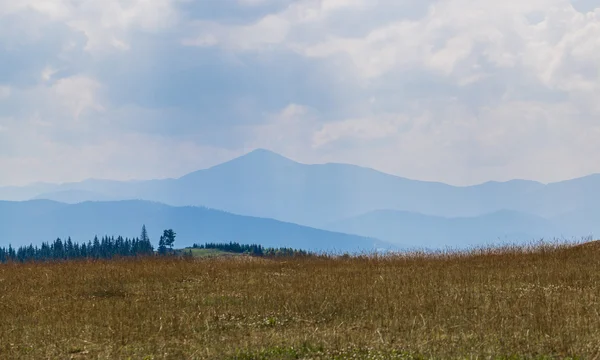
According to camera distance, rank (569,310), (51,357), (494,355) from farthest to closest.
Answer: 1. (569,310)
2. (51,357)
3. (494,355)

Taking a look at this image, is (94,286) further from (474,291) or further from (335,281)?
(474,291)

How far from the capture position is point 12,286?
28844 millimetres

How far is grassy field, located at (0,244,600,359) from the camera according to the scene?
16.0 meters

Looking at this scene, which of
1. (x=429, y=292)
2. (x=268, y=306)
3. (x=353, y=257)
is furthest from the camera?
(x=353, y=257)

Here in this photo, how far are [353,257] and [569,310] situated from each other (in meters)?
20.5

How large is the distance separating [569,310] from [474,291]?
14.8 feet

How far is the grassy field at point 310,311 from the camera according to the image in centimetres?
1597

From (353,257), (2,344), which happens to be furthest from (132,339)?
(353,257)

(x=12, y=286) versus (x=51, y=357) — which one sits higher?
(x=12, y=286)

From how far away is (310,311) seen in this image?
2102 centimetres

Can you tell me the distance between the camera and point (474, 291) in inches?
937

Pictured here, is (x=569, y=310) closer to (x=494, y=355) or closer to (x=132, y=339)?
(x=494, y=355)

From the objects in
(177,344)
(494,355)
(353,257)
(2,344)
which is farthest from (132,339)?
(353,257)

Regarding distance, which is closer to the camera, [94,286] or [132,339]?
[132,339]
